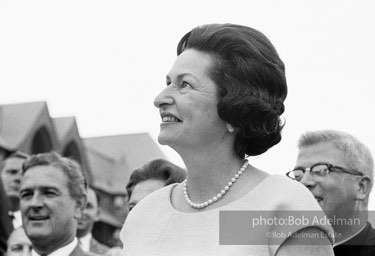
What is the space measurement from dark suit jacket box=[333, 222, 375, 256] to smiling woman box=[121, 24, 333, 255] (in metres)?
1.80

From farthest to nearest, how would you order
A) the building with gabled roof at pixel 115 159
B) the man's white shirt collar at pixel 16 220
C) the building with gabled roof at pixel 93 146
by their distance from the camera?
the building with gabled roof at pixel 115 159 < the building with gabled roof at pixel 93 146 < the man's white shirt collar at pixel 16 220

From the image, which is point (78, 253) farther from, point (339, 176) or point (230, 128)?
point (230, 128)

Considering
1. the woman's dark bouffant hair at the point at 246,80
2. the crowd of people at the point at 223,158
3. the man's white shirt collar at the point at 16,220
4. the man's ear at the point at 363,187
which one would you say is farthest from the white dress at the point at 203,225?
the man's white shirt collar at the point at 16,220

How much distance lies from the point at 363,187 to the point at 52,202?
2.12 meters

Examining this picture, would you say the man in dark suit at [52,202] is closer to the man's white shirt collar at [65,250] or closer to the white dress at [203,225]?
the man's white shirt collar at [65,250]

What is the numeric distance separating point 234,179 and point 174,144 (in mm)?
256

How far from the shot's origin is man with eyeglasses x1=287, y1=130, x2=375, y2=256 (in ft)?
15.2

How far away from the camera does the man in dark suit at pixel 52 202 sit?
4938 millimetres

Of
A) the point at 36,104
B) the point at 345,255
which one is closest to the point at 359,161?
the point at 345,255

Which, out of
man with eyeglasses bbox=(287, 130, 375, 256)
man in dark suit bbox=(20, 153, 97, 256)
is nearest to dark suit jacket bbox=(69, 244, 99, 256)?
man in dark suit bbox=(20, 153, 97, 256)

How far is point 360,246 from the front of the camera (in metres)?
4.30

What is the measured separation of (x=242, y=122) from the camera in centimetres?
267

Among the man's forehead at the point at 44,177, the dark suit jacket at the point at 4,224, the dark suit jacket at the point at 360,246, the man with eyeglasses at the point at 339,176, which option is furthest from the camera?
the dark suit jacket at the point at 4,224

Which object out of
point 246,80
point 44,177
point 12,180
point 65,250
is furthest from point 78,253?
point 12,180
